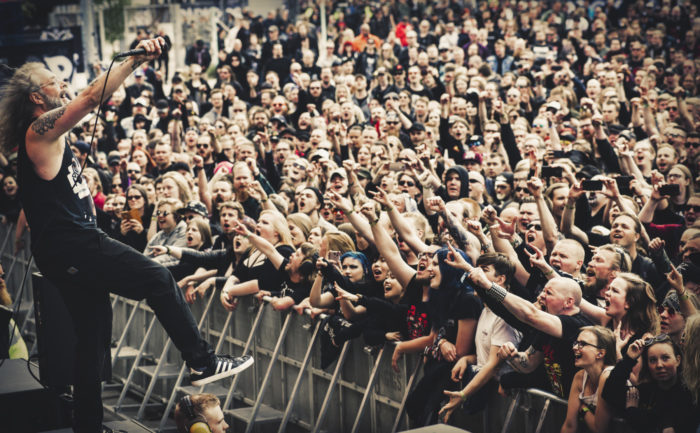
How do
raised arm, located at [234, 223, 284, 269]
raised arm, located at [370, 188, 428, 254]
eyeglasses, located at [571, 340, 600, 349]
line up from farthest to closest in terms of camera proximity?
raised arm, located at [234, 223, 284, 269], raised arm, located at [370, 188, 428, 254], eyeglasses, located at [571, 340, 600, 349]

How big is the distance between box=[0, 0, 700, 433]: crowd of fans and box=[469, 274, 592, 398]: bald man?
0.5 inches

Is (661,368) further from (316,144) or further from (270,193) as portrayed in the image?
(316,144)

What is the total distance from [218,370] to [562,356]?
191 cm

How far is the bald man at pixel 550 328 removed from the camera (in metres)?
5.23

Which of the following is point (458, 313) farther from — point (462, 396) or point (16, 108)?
point (16, 108)

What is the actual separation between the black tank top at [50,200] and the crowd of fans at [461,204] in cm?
215

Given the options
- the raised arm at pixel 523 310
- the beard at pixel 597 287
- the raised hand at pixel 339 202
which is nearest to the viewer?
the raised arm at pixel 523 310

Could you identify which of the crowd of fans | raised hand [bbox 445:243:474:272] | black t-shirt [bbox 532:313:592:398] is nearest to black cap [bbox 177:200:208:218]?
the crowd of fans

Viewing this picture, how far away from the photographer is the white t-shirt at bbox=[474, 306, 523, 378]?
18.5 feet

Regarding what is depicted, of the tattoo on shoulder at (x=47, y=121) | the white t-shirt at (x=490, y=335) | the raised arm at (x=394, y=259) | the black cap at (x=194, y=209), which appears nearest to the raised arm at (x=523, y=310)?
Result: the white t-shirt at (x=490, y=335)

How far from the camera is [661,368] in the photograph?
15.4 ft

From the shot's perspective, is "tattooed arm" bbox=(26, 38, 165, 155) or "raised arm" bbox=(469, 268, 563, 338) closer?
"tattooed arm" bbox=(26, 38, 165, 155)

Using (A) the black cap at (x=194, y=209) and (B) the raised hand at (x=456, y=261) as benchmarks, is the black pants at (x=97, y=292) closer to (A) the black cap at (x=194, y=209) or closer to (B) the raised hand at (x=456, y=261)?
(B) the raised hand at (x=456, y=261)

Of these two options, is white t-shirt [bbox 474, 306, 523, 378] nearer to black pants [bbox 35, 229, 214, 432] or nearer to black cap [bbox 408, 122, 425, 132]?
black pants [bbox 35, 229, 214, 432]
